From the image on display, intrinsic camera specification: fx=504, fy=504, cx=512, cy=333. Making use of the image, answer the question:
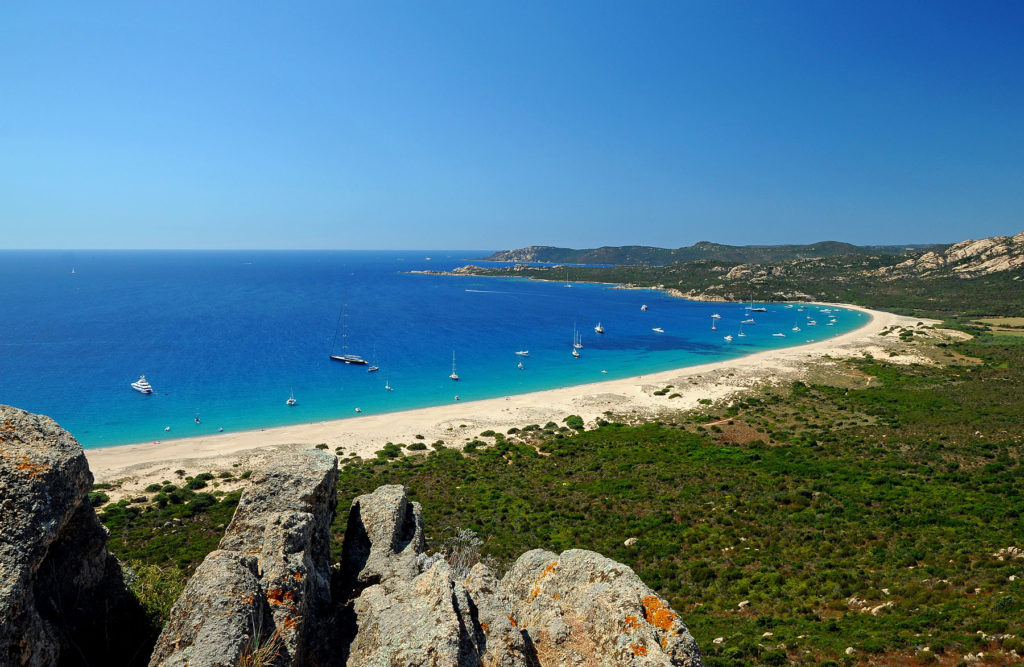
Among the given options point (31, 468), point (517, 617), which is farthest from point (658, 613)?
point (31, 468)

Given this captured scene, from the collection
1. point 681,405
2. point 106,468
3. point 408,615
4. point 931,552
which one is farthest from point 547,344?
point 408,615

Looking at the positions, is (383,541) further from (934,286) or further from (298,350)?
(934,286)

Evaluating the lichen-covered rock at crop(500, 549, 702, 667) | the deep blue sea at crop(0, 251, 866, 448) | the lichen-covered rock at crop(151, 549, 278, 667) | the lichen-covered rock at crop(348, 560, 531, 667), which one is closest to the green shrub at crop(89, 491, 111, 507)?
the deep blue sea at crop(0, 251, 866, 448)

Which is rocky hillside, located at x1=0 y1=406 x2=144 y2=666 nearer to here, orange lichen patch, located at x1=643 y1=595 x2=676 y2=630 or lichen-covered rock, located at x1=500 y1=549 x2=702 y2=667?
lichen-covered rock, located at x1=500 y1=549 x2=702 y2=667

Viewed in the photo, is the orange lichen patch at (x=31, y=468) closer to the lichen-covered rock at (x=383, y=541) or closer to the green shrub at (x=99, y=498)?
the lichen-covered rock at (x=383, y=541)

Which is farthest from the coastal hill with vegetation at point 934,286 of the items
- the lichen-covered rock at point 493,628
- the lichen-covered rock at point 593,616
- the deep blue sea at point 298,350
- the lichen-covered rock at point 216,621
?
the lichen-covered rock at point 216,621

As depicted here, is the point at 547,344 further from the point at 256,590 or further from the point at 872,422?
the point at 256,590
